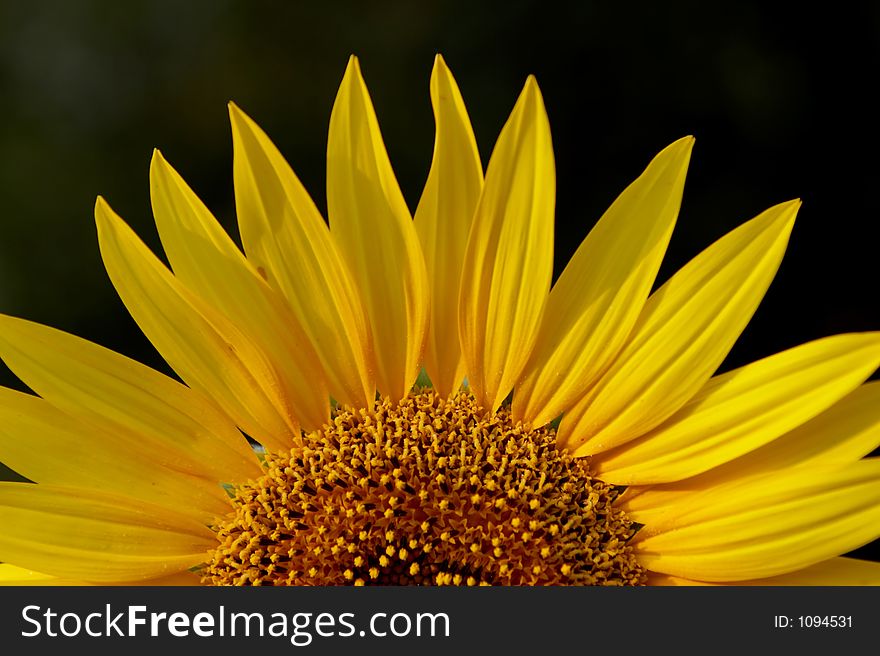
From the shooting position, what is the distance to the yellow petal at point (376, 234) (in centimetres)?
120

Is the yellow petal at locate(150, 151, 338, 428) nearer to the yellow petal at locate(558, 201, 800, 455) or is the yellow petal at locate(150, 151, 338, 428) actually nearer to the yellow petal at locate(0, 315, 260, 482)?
the yellow petal at locate(0, 315, 260, 482)

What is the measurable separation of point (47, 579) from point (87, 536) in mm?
70

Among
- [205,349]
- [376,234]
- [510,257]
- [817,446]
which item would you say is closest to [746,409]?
[817,446]

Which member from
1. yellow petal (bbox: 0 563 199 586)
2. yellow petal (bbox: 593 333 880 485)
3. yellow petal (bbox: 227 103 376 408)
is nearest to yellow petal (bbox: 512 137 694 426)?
yellow petal (bbox: 593 333 880 485)

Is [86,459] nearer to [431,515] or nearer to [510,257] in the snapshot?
[431,515]

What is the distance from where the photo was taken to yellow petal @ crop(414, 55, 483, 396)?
1176 millimetres

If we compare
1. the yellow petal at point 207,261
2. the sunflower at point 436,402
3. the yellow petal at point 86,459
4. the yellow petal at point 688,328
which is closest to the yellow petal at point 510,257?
the sunflower at point 436,402

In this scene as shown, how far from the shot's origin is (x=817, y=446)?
119cm

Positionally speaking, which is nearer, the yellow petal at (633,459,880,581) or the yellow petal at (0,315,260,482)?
the yellow petal at (633,459,880,581)

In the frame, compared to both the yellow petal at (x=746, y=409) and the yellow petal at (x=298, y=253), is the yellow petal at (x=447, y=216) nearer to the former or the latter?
the yellow petal at (x=298, y=253)

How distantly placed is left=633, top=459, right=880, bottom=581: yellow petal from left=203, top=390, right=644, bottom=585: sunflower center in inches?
1.9

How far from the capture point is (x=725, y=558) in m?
1.18

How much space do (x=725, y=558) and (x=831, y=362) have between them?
25 cm

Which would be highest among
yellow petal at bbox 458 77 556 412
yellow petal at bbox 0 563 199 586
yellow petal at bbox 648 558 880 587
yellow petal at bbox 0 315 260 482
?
yellow petal at bbox 458 77 556 412
